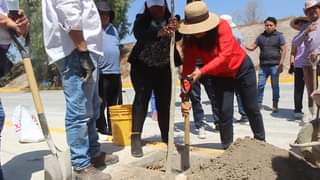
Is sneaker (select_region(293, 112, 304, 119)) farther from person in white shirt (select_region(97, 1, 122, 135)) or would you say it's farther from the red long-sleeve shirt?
the red long-sleeve shirt

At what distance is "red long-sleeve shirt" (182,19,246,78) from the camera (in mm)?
4761

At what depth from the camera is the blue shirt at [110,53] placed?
6453mm

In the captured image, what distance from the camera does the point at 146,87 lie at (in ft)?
17.9

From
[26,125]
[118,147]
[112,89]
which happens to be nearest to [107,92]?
[112,89]

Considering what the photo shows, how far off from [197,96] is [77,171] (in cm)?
313

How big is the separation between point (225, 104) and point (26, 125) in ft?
7.11

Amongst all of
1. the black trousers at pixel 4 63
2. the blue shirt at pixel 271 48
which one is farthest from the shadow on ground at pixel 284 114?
the black trousers at pixel 4 63

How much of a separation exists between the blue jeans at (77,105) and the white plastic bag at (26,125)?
1128 mm

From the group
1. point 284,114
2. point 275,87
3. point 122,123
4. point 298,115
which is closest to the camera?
point 122,123

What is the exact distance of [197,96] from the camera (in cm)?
717

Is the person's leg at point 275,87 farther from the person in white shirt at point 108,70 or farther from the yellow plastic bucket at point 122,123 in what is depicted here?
the yellow plastic bucket at point 122,123

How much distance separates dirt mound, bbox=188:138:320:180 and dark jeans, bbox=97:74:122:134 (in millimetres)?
2252

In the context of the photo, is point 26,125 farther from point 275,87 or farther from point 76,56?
point 275,87

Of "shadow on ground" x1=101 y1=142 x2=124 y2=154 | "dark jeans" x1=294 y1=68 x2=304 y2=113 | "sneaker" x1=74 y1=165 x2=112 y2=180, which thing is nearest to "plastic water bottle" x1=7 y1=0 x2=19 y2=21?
"sneaker" x1=74 y1=165 x2=112 y2=180
